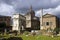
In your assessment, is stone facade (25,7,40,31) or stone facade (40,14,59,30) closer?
stone facade (40,14,59,30)

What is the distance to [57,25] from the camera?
259 feet

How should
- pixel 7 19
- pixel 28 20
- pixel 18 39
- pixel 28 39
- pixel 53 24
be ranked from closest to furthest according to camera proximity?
pixel 18 39 < pixel 28 39 < pixel 53 24 < pixel 28 20 < pixel 7 19

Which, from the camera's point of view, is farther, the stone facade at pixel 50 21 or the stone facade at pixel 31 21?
the stone facade at pixel 31 21

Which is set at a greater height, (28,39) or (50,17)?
(50,17)

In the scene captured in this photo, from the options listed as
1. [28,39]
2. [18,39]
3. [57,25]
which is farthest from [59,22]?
[18,39]

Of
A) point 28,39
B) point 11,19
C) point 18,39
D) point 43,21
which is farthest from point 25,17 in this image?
point 18,39

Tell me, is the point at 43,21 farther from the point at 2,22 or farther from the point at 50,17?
the point at 2,22

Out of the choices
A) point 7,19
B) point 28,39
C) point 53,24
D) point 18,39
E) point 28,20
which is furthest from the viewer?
point 7,19

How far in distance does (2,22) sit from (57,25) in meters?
28.5

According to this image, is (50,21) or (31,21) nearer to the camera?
(50,21)

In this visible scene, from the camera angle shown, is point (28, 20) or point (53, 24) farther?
point (28, 20)

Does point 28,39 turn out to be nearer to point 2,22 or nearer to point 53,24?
point 53,24

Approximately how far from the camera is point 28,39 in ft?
90.0

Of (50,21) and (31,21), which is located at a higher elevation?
(31,21)
